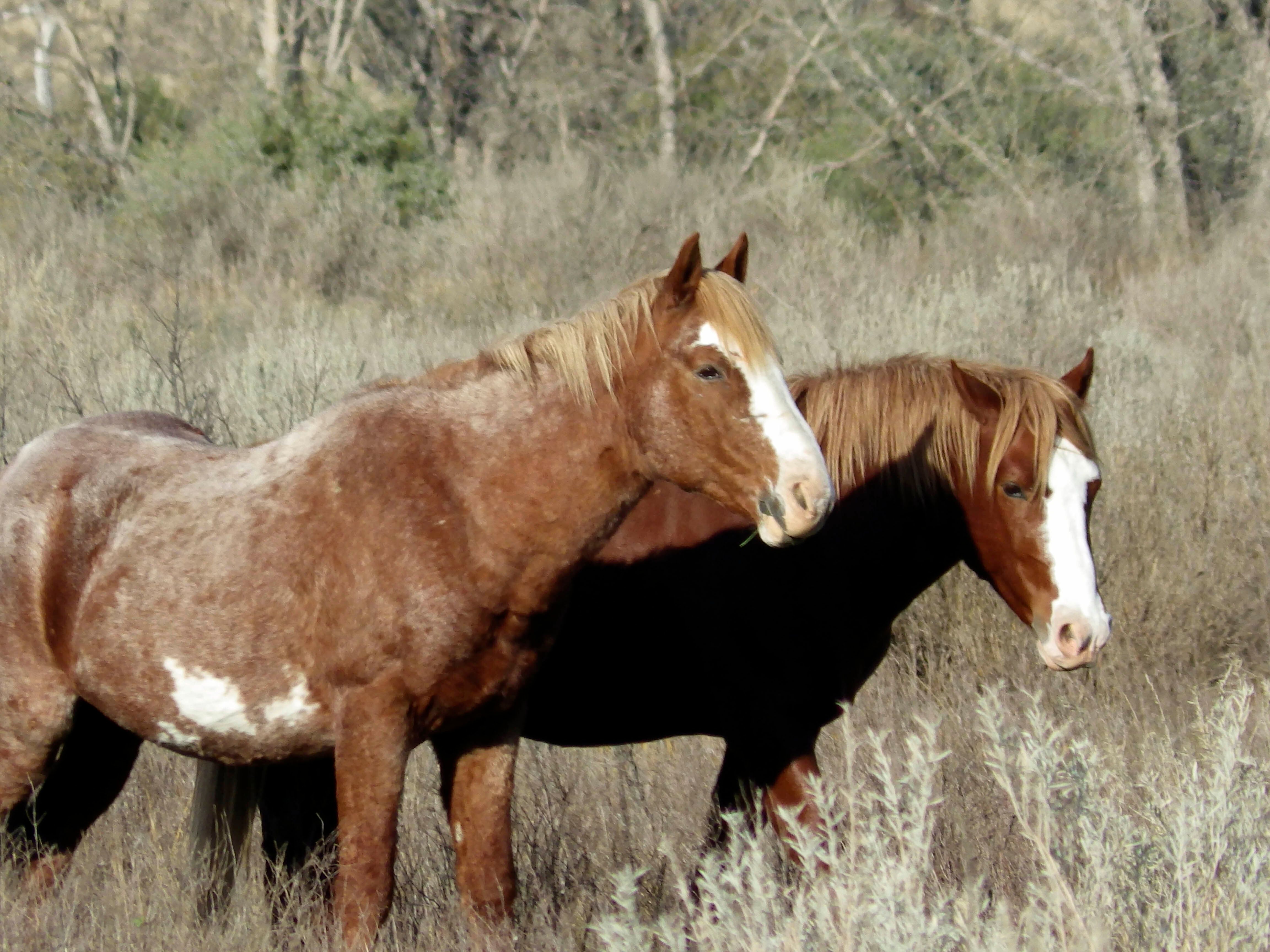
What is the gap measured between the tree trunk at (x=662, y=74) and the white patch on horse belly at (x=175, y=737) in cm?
1443

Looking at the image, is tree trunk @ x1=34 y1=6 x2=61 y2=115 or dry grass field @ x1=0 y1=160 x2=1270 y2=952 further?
tree trunk @ x1=34 y1=6 x2=61 y2=115

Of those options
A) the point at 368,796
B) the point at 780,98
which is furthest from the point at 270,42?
the point at 368,796

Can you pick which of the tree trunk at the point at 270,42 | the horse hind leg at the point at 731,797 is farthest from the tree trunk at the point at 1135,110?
the horse hind leg at the point at 731,797

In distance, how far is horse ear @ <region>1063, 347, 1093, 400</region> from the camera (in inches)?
158

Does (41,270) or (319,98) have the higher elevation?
(319,98)

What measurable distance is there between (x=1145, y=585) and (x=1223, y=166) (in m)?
10.2

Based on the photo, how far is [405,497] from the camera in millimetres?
3170

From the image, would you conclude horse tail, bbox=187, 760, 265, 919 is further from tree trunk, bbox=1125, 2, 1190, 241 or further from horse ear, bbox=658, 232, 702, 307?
tree trunk, bbox=1125, 2, 1190, 241

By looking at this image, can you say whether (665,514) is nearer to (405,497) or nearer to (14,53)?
(405,497)

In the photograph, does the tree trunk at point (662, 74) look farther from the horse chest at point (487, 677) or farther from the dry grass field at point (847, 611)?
the horse chest at point (487, 677)

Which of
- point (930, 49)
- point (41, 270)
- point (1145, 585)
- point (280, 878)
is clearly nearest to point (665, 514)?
point (280, 878)

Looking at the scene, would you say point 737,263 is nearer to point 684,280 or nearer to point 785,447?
point 684,280

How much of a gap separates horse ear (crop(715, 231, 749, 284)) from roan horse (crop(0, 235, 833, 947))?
0.01m

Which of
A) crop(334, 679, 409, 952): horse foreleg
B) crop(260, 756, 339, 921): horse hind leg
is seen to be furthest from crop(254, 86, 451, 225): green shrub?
crop(334, 679, 409, 952): horse foreleg
